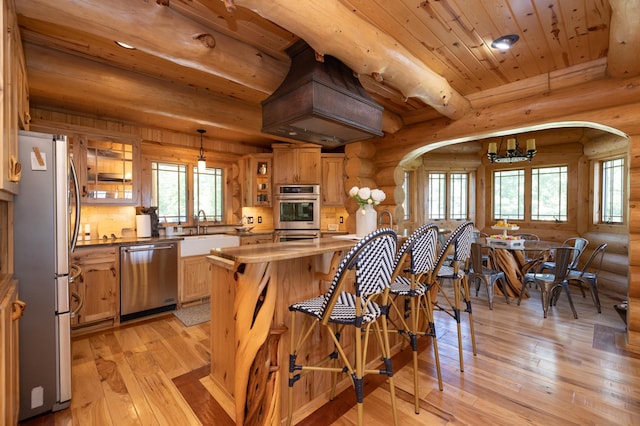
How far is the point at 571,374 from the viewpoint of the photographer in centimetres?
244

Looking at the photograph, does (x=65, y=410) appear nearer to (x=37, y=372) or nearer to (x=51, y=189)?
(x=37, y=372)

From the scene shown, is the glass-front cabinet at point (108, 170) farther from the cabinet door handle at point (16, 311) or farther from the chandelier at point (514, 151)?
the chandelier at point (514, 151)

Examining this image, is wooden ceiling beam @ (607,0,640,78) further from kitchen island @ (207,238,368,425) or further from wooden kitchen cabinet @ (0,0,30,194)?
wooden kitchen cabinet @ (0,0,30,194)

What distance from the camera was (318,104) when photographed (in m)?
2.05

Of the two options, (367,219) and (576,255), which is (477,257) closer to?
(576,255)

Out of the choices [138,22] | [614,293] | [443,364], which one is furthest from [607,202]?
[138,22]

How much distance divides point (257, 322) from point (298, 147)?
12.9 feet

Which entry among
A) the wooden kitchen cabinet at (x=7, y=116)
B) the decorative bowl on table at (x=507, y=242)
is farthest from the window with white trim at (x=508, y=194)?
the wooden kitchen cabinet at (x=7, y=116)

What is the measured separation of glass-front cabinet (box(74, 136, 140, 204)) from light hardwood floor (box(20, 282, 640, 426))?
5.44 feet

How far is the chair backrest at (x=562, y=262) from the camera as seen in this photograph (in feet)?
12.1

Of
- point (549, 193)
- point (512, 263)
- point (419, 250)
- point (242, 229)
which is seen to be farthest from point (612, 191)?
point (242, 229)

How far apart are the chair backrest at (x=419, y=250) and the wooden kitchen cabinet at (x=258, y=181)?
3595 millimetres

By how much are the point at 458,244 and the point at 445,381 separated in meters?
1.09

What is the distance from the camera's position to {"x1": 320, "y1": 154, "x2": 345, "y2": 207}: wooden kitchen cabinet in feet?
17.0
